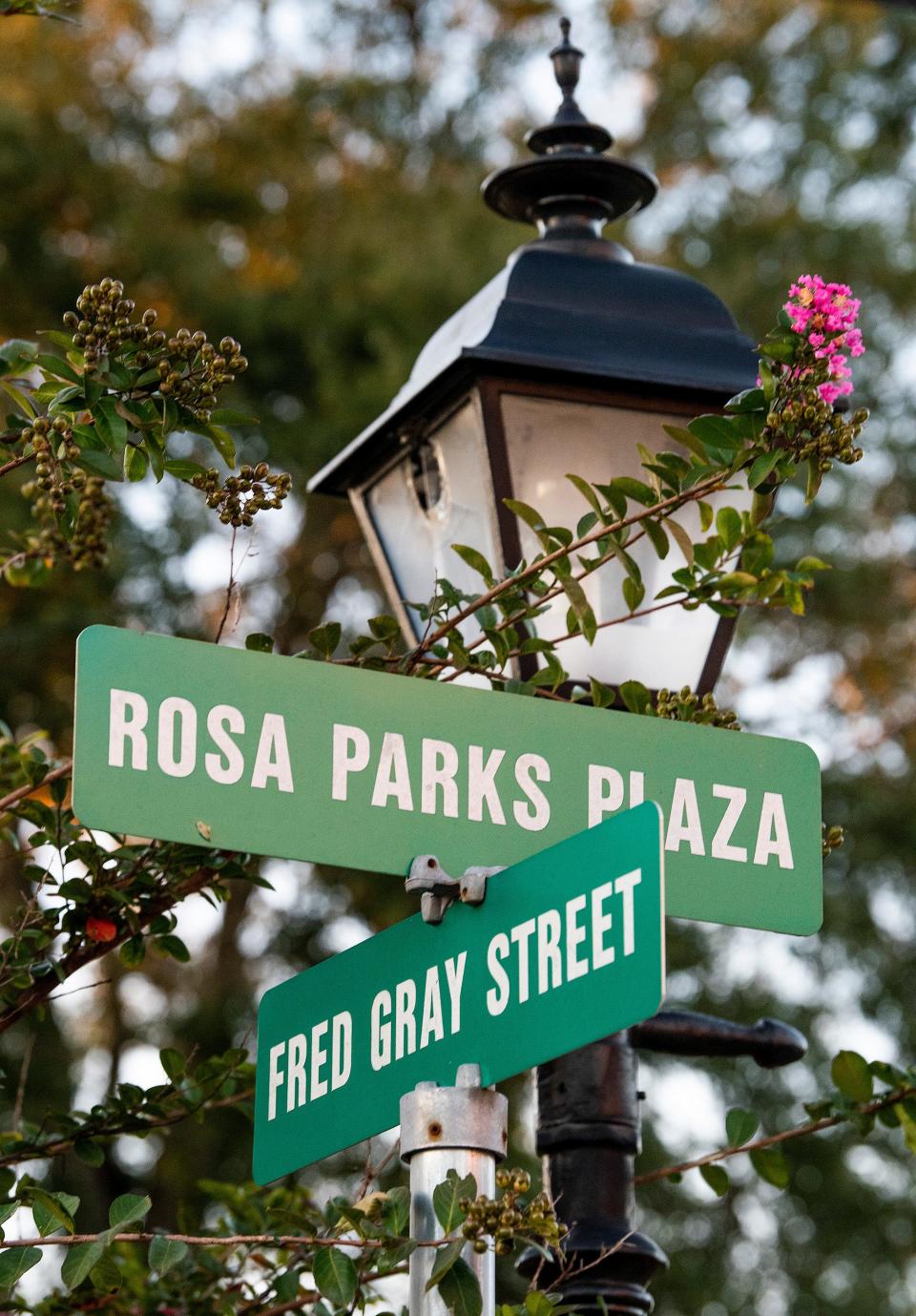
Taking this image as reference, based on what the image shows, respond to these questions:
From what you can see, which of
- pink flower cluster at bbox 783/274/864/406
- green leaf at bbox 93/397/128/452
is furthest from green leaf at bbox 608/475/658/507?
green leaf at bbox 93/397/128/452

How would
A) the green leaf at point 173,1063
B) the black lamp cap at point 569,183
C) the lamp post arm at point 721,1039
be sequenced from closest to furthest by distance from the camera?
the green leaf at point 173,1063 → the lamp post arm at point 721,1039 → the black lamp cap at point 569,183

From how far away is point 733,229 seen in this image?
469 inches

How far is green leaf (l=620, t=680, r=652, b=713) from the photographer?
2.58m

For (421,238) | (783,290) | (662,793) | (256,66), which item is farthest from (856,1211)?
(662,793)

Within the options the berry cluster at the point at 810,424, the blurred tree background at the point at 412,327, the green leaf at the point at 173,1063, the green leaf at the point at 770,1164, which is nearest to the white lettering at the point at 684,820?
the berry cluster at the point at 810,424

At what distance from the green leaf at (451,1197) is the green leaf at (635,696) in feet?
2.65

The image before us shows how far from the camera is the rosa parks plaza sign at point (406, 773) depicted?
81.2 inches

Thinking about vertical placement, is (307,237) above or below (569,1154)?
above

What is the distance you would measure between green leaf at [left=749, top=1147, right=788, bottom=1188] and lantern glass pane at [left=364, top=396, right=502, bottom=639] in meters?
0.90

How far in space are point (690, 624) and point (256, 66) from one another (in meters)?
10.2

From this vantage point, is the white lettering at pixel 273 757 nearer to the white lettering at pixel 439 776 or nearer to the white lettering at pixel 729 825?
the white lettering at pixel 439 776

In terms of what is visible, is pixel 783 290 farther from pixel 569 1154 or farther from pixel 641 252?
pixel 569 1154

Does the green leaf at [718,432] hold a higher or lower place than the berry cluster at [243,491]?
higher

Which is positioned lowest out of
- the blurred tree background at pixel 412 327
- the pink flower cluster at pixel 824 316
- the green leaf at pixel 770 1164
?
the green leaf at pixel 770 1164
